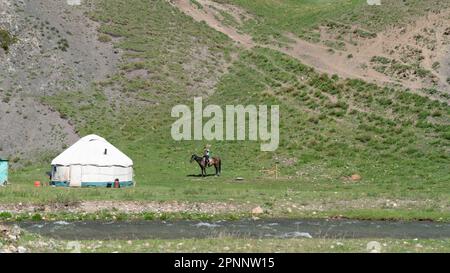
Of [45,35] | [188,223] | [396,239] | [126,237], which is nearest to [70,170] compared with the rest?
[188,223]

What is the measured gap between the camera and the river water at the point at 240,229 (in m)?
25.3

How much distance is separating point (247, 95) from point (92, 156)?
29.7 m

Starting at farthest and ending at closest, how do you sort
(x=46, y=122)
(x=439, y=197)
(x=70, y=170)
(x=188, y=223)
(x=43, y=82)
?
(x=43, y=82) → (x=46, y=122) → (x=70, y=170) → (x=439, y=197) → (x=188, y=223)

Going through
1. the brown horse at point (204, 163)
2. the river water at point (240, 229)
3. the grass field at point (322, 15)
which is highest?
the grass field at point (322, 15)

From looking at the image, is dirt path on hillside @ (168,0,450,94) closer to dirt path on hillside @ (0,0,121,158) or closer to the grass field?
the grass field

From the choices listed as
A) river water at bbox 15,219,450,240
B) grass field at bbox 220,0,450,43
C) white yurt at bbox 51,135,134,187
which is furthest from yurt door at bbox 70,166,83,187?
grass field at bbox 220,0,450,43

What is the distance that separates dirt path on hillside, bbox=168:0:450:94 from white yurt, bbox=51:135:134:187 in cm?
3369

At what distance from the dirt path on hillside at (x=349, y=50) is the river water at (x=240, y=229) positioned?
41.3 metres

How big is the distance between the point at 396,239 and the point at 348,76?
52377 mm

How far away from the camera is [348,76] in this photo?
75.2 m

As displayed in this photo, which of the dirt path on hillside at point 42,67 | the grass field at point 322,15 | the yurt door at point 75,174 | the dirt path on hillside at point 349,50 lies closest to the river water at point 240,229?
the yurt door at point 75,174

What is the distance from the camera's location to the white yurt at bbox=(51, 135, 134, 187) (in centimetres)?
4562

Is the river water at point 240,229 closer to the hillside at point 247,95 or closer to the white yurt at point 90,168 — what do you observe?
the hillside at point 247,95
